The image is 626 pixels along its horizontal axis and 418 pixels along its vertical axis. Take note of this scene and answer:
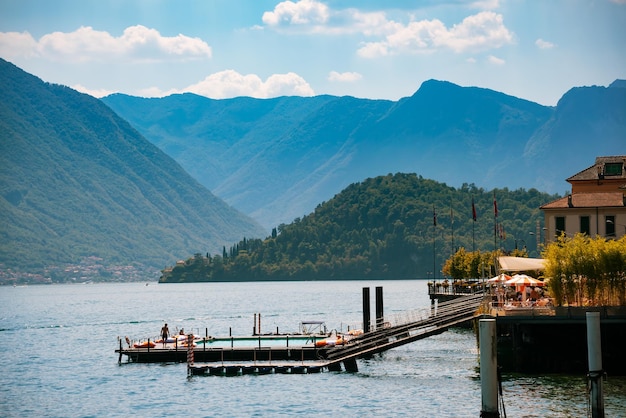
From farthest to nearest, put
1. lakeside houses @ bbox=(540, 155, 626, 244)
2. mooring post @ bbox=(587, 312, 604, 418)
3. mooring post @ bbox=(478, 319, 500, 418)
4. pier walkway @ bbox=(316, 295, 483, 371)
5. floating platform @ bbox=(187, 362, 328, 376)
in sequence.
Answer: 1. lakeside houses @ bbox=(540, 155, 626, 244)
2. floating platform @ bbox=(187, 362, 328, 376)
3. pier walkway @ bbox=(316, 295, 483, 371)
4. mooring post @ bbox=(587, 312, 604, 418)
5. mooring post @ bbox=(478, 319, 500, 418)

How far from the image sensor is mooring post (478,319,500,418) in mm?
39469

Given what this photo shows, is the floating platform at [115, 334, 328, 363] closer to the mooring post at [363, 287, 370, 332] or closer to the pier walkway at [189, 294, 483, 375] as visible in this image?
the pier walkway at [189, 294, 483, 375]

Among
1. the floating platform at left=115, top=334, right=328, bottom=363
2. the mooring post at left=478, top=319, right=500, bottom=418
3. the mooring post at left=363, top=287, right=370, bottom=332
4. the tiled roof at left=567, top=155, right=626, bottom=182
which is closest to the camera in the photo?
the mooring post at left=478, top=319, right=500, bottom=418

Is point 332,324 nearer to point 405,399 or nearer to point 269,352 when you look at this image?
point 269,352

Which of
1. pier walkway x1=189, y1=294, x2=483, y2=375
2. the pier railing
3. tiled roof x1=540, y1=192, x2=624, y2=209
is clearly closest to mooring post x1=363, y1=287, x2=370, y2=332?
the pier railing

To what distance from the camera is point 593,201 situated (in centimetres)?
9138

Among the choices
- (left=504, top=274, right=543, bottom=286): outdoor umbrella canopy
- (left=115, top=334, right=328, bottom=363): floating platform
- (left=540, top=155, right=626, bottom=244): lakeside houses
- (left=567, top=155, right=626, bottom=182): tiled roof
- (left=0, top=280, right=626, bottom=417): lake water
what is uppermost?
(left=567, top=155, right=626, bottom=182): tiled roof

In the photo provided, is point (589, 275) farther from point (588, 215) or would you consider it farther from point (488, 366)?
point (588, 215)

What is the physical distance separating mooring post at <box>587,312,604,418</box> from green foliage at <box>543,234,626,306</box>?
60.6ft

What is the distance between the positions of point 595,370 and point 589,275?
67.7 feet

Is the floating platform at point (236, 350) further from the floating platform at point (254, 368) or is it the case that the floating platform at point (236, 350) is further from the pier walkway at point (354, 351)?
the pier walkway at point (354, 351)

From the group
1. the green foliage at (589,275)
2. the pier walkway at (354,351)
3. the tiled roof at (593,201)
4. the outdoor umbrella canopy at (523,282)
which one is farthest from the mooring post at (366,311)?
the green foliage at (589,275)

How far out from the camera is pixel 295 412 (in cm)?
5662

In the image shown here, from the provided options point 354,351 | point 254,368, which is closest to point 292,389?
point 254,368
